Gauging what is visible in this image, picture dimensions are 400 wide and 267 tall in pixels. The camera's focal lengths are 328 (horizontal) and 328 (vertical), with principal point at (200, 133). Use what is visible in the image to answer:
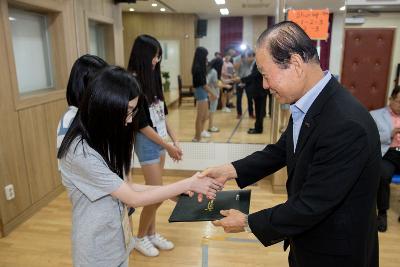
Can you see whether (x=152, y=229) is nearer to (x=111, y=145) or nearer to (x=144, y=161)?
(x=144, y=161)

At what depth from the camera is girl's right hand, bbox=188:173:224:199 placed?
4.67 feet

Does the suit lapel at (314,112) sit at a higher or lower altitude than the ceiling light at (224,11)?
lower

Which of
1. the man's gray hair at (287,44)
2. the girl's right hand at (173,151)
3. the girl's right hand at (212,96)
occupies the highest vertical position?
the man's gray hair at (287,44)

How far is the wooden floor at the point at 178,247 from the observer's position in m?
2.24

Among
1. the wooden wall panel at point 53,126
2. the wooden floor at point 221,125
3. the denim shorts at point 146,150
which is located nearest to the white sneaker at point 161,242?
the denim shorts at point 146,150

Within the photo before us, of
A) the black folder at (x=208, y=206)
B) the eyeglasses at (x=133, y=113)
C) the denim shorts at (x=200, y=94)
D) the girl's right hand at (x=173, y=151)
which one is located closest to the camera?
the eyeglasses at (x=133, y=113)

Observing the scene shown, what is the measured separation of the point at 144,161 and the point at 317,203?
1347mm

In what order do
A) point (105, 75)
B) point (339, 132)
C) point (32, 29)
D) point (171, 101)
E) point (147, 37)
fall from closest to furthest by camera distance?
point (339, 132), point (105, 75), point (147, 37), point (32, 29), point (171, 101)

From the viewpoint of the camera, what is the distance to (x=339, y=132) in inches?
35.2

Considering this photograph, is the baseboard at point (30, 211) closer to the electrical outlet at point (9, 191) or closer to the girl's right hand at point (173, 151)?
the electrical outlet at point (9, 191)

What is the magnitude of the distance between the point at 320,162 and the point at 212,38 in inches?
117

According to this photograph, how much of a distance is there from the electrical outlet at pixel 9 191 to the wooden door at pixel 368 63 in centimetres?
309

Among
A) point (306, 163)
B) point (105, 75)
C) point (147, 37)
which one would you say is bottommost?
point (306, 163)

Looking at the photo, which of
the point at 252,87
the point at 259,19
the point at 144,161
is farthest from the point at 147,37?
the point at 252,87
